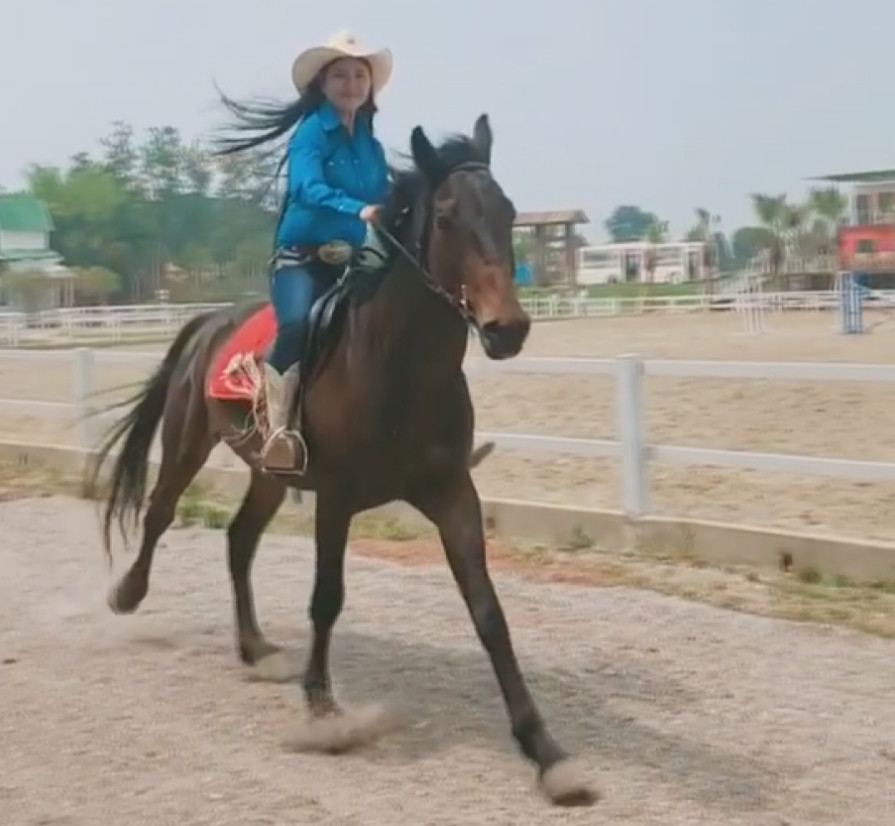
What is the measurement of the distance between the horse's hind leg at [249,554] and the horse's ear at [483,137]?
6.61 ft

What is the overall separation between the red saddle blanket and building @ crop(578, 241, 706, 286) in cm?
8318

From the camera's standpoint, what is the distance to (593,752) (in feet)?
16.1

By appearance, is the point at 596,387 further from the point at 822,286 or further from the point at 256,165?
the point at 822,286

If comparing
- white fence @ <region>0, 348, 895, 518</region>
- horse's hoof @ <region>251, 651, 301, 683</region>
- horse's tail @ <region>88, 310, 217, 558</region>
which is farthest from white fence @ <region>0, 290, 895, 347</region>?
horse's hoof @ <region>251, 651, 301, 683</region>

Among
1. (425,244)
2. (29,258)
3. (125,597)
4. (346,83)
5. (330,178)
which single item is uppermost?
(29,258)

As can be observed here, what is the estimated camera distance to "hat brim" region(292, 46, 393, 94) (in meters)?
5.44

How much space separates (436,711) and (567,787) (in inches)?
46.1

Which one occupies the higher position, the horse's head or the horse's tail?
the horse's head

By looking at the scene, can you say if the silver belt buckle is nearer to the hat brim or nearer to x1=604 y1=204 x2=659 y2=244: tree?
A: the hat brim

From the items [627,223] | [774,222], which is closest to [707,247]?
[774,222]

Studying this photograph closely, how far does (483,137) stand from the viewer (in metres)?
4.91

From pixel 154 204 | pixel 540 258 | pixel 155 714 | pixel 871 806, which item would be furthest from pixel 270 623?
pixel 154 204

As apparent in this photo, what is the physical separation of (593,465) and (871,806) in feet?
24.5

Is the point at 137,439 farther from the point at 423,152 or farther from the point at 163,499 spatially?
the point at 423,152
